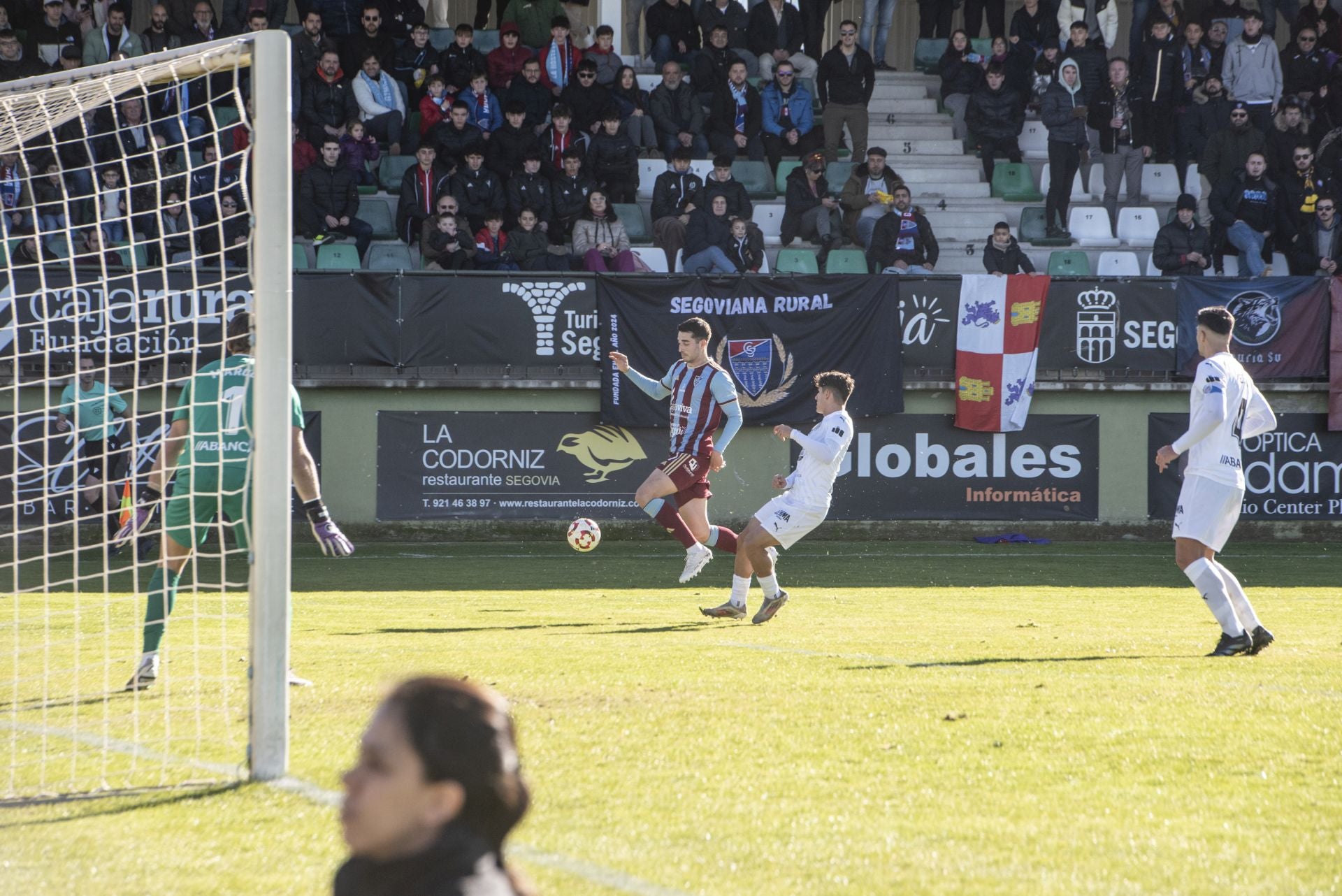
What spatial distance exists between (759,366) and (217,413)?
12581 millimetres

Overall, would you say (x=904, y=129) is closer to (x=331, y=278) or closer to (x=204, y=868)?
(x=331, y=278)

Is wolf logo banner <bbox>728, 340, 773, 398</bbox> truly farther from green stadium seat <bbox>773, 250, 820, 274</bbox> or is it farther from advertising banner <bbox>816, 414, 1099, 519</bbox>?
green stadium seat <bbox>773, 250, 820, 274</bbox>

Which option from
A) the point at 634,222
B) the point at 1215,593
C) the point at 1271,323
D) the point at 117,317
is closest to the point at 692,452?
the point at 1215,593

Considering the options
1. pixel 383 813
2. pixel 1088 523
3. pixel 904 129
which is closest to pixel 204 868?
pixel 383 813

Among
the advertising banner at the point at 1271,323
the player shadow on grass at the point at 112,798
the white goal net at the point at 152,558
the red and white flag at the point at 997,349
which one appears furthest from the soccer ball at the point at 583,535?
the player shadow on grass at the point at 112,798

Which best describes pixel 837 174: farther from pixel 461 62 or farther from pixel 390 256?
pixel 390 256

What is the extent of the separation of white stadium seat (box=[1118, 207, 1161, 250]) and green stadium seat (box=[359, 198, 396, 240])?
38.6 ft

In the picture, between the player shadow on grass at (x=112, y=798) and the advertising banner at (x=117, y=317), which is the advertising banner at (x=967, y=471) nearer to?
the advertising banner at (x=117, y=317)

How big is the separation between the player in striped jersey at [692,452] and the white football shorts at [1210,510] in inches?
163

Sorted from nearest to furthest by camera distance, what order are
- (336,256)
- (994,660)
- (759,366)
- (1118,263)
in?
(994,660)
(759,366)
(336,256)
(1118,263)

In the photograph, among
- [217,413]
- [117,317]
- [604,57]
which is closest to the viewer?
[217,413]

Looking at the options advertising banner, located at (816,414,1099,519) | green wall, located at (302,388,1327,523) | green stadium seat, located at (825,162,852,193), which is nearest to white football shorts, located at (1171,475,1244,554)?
advertising banner, located at (816,414,1099,519)

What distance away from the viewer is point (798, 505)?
1051cm

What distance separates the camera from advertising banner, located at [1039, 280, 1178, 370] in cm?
1961
